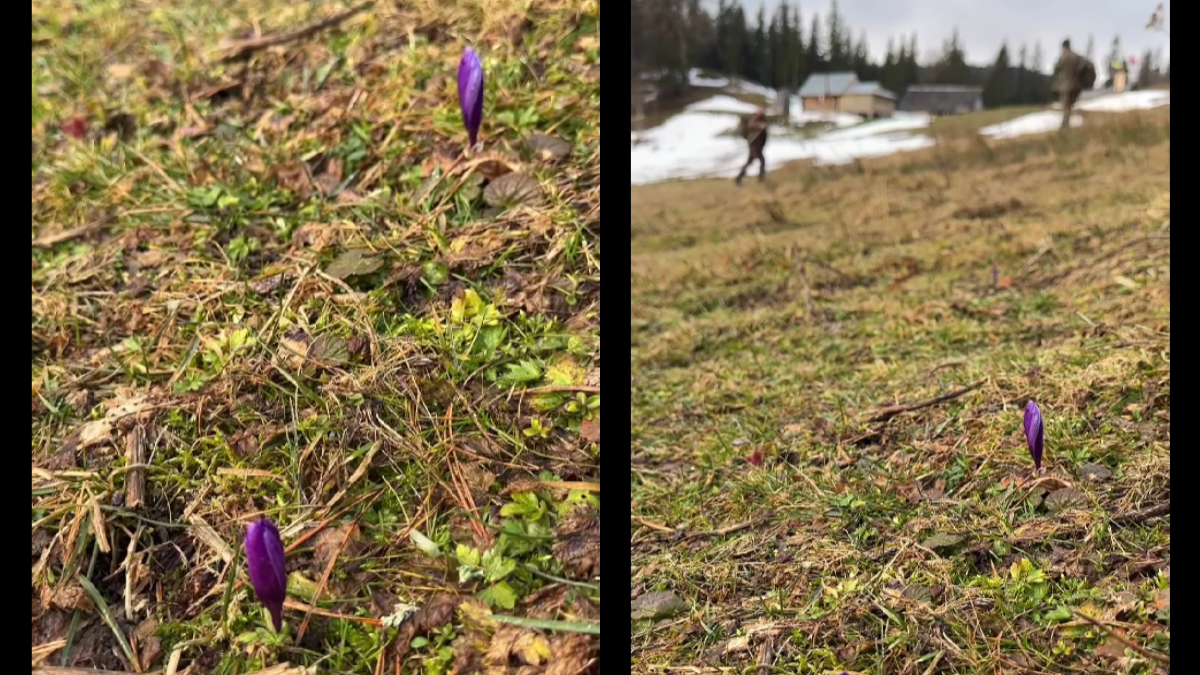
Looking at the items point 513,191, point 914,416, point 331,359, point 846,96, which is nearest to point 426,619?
point 331,359

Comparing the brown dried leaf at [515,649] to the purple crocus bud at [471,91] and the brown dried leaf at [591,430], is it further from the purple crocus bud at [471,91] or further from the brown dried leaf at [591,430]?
the purple crocus bud at [471,91]

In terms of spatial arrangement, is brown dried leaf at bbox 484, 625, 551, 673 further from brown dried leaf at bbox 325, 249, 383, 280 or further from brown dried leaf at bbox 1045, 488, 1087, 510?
brown dried leaf at bbox 1045, 488, 1087, 510

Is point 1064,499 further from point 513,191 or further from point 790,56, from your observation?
point 790,56

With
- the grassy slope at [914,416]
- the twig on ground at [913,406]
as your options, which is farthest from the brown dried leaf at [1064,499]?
the twig on ground at [913,406]

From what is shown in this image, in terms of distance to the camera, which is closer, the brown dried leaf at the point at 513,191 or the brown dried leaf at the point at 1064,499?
the brown dried leaf at the point at 1064,499

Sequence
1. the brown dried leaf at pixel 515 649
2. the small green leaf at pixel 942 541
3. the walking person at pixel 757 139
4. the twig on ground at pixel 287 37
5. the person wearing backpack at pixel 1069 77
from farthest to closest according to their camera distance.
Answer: the walking person at pixel 757 139
the person wearing backpack at pixel 1069 77
the twig on ground at pixel 287 37
the small green leaf at pixel 942 541
the brown dried leaf at pixel 515 649
